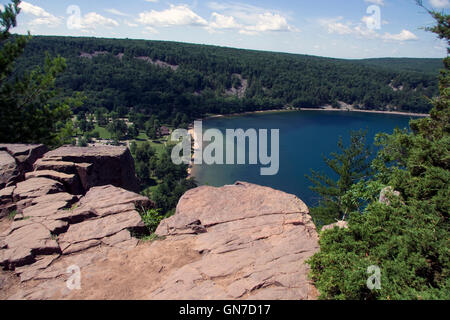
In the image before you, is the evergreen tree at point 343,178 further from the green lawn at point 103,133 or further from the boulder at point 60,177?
the green lawn at point 103,133

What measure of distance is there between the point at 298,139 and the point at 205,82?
63.1 meters

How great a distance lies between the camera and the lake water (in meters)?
56.4

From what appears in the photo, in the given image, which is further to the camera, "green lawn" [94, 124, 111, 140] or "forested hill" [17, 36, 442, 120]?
"forested hill" [17, 36, 442, 120]

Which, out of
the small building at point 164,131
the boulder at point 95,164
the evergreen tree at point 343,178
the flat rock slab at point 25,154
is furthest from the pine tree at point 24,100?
the small building at point 164,131

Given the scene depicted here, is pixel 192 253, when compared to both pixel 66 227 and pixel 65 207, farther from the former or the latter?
pixel 65 207

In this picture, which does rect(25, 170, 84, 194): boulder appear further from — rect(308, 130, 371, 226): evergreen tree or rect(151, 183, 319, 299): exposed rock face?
rect(308, 130, 371, 226): evergreen tree

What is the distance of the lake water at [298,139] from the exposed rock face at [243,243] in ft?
77.7

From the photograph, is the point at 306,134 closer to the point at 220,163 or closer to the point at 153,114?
the point at 220,163

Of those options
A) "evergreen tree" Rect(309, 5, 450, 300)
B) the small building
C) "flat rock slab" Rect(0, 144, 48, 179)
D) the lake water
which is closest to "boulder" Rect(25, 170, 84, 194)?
"flat rock slab" Rect(0, 144, 48, 179)

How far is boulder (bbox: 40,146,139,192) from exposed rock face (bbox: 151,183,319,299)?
2.96 meters

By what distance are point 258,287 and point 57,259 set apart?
3461 mm

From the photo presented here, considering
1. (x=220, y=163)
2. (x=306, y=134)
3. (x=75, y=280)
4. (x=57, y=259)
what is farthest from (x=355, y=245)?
(x=306, y=134)

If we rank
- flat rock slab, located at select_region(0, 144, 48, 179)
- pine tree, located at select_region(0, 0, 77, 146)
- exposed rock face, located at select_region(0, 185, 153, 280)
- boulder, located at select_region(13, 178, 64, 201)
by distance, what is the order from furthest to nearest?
1. pine tree, located at select_region(0, 0, 77, 146)
2. flat rock slab, located at select_region(0, 144, 48, 179)
3. boulder, located at select_region(13, 178, 64, 201)
4. exposed rock face, located at select_region(0, 185, 153, 280)
